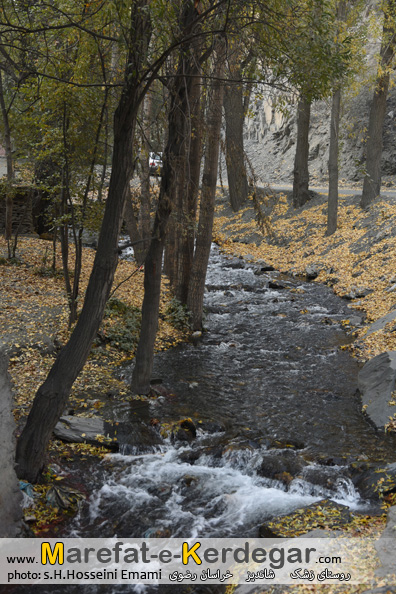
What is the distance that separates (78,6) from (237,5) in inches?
108

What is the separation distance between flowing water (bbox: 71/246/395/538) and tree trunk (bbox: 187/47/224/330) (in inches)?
34.6

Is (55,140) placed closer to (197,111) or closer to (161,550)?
(197,111)

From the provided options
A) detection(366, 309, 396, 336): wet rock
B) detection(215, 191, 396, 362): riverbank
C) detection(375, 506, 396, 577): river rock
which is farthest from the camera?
detection(215, 191, 396, 362): riverbank

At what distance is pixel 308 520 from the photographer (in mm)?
4848

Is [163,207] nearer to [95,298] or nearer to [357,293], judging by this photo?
[95,298]

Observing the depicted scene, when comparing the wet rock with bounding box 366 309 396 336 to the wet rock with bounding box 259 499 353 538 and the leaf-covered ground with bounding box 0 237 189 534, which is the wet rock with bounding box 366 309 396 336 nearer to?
the leaf-covered ground with bounding box 0 237 189 534

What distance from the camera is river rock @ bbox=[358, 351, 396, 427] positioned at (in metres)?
7.18

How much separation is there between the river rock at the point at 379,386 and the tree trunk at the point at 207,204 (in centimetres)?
410

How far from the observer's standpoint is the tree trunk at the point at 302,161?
68.8ft

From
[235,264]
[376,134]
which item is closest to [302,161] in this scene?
[376,134]

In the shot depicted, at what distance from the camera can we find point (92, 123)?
8477 mm

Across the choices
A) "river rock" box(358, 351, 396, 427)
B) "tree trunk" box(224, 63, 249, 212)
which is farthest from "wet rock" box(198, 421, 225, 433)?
"tree trunk" box(224, 63, 249, 212)

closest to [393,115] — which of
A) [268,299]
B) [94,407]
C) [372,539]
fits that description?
[268,299]

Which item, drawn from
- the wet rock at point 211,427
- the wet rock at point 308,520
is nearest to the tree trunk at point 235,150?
the wet rock at point 211,427
